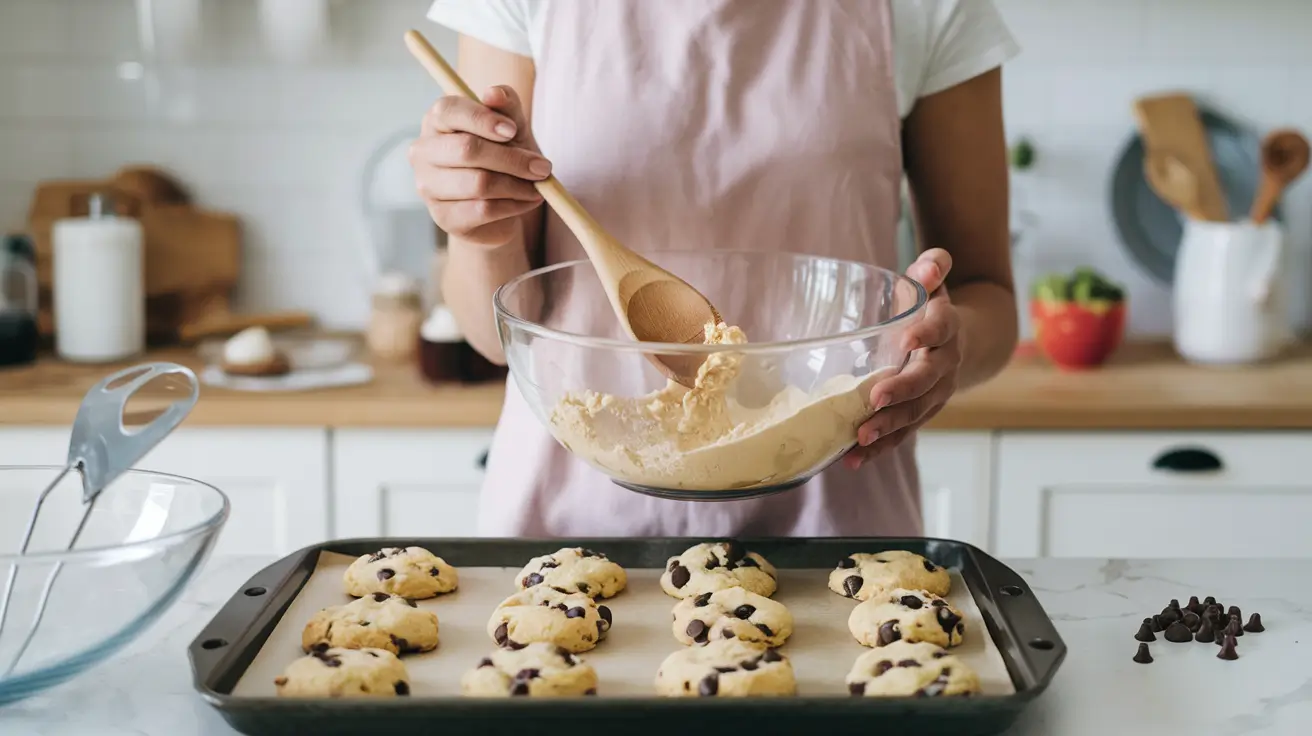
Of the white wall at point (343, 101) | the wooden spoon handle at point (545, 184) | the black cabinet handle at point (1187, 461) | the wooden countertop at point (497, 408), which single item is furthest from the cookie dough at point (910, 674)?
the white wall at point (343, 101)

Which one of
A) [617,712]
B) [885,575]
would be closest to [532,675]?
[617,712]

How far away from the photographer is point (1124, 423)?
1877 mm

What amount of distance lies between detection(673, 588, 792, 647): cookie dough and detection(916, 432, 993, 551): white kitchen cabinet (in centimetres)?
103

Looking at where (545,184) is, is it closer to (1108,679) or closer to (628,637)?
(628,637)

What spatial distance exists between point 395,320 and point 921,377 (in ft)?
4.50

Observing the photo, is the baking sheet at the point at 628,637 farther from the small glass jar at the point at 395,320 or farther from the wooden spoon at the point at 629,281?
the small glass jar at the point at 395,320

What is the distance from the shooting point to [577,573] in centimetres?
94

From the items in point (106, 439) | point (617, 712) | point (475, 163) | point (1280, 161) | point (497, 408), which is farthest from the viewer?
point (1280, 161)

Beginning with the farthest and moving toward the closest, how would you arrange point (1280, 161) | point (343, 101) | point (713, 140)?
1. point (343, 101)
2. point (1280, 161)
3. point (713, 140)

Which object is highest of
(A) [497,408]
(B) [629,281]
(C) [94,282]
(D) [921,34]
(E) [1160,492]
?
(D) [921,34]

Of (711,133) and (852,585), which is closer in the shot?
(852,585)

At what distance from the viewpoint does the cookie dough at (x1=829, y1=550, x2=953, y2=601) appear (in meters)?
0.94

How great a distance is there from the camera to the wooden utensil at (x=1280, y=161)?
216 centimetres

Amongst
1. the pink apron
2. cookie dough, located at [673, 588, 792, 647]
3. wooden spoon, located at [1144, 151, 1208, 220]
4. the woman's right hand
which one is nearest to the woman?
the pink apron
